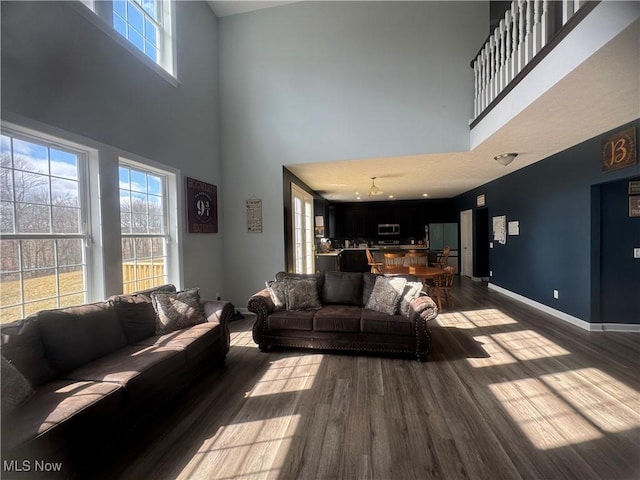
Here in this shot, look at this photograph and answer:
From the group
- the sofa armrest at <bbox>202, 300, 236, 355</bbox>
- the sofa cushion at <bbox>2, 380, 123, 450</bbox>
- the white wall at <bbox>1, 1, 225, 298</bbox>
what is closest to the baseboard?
the sofa armrest at <bbox>202, 300, 236, 355</bbox>

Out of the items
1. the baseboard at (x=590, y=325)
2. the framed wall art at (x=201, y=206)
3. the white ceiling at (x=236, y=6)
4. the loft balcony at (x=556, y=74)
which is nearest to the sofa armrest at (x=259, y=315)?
the framed wall art at (x=201, y=206)

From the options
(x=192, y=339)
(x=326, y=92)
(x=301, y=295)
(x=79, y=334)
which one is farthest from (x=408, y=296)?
(x=326, y=92)

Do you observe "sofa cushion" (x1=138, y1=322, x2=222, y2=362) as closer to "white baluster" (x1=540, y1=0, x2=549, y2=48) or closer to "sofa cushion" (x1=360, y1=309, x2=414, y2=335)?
"sofa cushion" (x1=360, y1=309, x2=414, y2=335)

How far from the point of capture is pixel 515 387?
2367mm

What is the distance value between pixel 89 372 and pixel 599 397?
3.90 m

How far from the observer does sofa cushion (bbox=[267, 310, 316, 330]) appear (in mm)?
3131

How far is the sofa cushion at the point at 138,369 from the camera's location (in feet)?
5.90

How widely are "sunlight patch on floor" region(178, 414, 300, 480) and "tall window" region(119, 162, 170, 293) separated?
6.67 ft

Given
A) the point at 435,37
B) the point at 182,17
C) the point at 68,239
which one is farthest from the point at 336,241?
the point at 68,239

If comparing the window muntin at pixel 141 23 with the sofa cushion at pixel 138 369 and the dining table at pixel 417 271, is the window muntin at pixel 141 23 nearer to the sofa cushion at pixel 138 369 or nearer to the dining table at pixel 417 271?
the sofa cushion at pixel 138 369

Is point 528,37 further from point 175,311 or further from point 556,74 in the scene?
point 175,311

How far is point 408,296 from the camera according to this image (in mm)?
3113

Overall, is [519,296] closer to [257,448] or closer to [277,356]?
[277,356]

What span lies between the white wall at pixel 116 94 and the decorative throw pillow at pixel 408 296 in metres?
2.87
